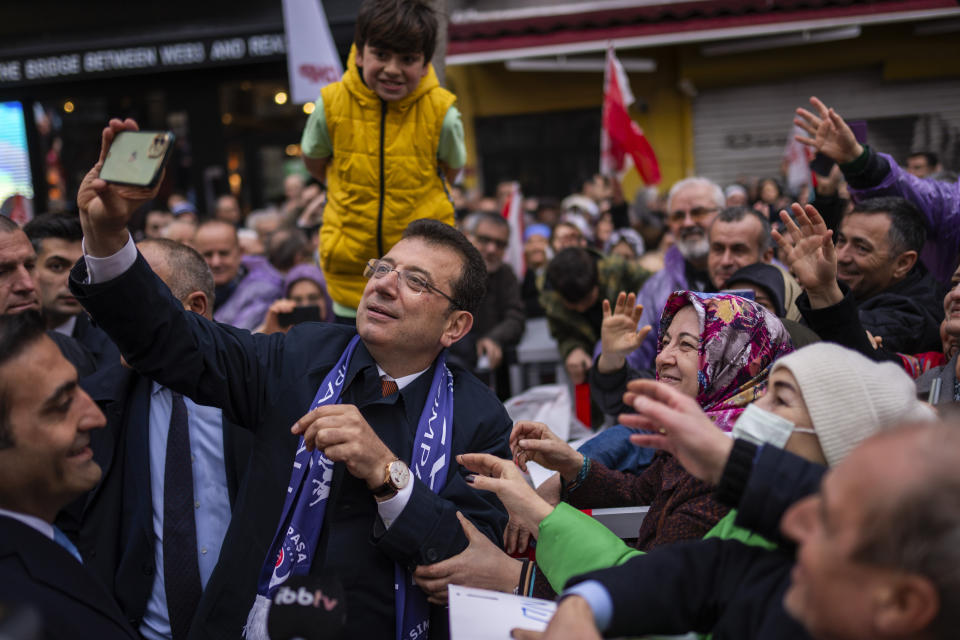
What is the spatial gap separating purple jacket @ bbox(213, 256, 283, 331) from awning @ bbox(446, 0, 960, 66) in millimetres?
7859

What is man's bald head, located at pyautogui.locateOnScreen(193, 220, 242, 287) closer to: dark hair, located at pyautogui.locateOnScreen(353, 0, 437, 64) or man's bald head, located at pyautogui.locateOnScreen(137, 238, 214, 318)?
dark hair, located at pyautogui.locateOnScreen(353, 0, 437, 64)

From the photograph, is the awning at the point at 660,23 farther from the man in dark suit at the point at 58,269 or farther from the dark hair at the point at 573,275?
the man in dark suit at the point at 58,269

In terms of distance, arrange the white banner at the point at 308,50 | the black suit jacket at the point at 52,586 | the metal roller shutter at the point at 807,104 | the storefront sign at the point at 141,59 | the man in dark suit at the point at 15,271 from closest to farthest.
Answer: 1. the black suit jacket at the point at 52,586
2. the man in dark suit at the point at 15,271
3. the white banner at the point at 308,50
4. the storefront sign at the point at 141,59
5. the metal roller shutter at the point at 807,104

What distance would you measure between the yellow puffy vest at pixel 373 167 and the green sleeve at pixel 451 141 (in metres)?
0.04

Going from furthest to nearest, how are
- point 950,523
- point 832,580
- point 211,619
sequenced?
point 211,619 → point 832,580 → point 950,523

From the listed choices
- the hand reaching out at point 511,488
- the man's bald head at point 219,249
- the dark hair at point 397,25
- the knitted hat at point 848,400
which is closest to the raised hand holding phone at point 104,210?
the hand reaching out at point 511,488

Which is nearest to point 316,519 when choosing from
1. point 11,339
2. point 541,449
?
point 541,449

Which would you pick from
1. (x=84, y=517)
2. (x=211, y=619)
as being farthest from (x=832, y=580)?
(x=84, y=517)

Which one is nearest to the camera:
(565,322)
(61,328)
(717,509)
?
(717,509)

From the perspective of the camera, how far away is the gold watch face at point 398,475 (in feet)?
7.97

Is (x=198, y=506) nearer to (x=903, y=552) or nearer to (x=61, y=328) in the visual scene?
(x=61, y=328)

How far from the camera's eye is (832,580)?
1463mm

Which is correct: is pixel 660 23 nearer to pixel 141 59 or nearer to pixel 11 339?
pixel 141 59

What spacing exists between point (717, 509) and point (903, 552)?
0.88 meters
